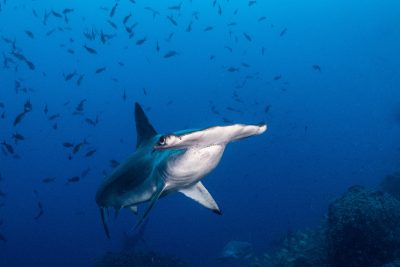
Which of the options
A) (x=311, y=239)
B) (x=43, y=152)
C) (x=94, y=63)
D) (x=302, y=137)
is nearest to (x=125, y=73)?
(x=94, y=63)

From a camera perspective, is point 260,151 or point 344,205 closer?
point 344,205

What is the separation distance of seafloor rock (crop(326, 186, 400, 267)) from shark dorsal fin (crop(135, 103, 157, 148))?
503 cm

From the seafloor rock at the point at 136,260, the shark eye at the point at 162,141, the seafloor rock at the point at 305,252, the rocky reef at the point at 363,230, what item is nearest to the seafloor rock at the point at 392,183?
the seafloor rock at the point at 305,252

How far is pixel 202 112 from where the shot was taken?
99.1m

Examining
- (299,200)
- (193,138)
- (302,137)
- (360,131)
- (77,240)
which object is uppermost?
(193,138)

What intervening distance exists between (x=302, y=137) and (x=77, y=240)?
271 feet

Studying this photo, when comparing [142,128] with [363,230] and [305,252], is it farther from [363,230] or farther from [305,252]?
[305,252]

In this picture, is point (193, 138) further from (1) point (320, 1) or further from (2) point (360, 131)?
(2) point (360, 131)

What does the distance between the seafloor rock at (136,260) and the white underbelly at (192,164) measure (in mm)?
10780

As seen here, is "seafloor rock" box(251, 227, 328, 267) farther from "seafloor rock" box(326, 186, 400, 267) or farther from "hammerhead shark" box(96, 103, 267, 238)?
"hammerhead shark" box(96, 103, 267, 238)

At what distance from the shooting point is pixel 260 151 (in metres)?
92.3

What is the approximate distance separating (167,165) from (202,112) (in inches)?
3764

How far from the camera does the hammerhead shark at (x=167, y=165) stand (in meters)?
2.72

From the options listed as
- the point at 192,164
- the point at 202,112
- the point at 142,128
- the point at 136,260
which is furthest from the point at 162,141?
the point at 202,112
